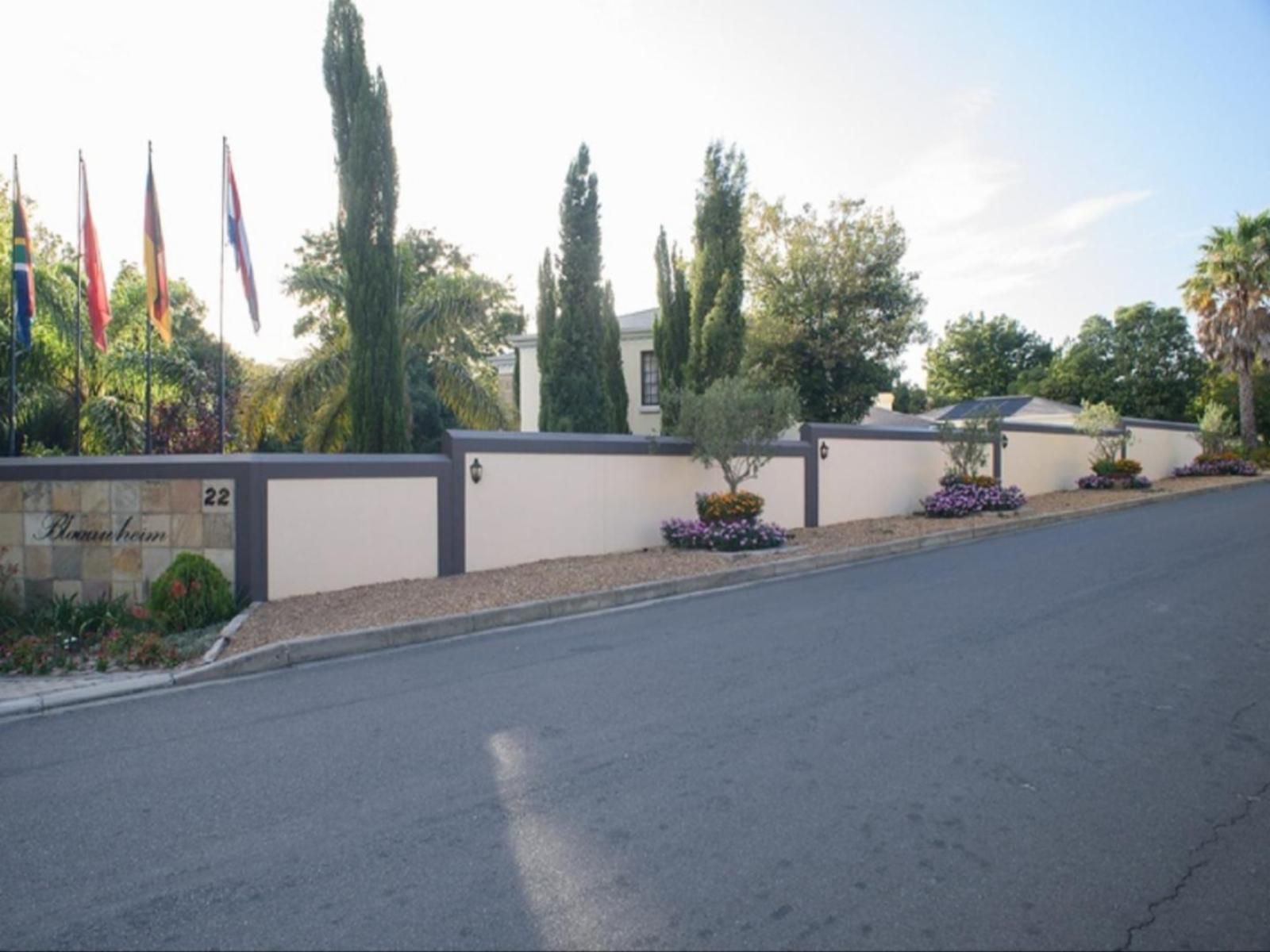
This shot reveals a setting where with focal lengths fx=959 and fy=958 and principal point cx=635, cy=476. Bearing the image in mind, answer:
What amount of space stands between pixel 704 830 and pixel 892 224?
80.7ft

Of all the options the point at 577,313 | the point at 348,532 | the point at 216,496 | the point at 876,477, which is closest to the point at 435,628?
the point at 348,532

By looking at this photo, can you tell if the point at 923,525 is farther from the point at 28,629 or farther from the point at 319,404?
the point at 28,629

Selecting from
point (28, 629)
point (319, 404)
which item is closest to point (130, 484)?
point (28, 629)

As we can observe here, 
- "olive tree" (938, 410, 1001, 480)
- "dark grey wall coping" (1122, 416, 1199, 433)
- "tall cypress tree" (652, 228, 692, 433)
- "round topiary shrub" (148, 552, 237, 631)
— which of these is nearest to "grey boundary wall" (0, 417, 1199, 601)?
"round topiary shrub" (148, 552, 237, 631)

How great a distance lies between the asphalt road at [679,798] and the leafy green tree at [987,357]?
195 feet

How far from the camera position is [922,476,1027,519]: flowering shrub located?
19469 millimetres

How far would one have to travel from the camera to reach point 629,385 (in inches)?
1094

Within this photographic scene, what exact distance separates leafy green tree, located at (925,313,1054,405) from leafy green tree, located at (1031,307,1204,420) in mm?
10989

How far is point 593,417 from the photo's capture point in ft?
56.4

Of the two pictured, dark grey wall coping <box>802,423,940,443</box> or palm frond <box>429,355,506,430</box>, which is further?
palm frond <box>429,355,506,430</box>

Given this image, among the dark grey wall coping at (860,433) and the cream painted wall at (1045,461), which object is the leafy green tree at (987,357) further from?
the dark grey wall coping at (860,433)

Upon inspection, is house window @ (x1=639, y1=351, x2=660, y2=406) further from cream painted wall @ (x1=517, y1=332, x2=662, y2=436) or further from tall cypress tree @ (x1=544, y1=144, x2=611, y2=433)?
tall cypress tree @ (x1=544, y1=144, x2=611, y2=433)

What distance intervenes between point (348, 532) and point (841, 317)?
18.1 metres

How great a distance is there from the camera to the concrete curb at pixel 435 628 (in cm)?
732
